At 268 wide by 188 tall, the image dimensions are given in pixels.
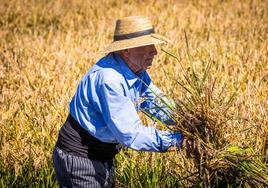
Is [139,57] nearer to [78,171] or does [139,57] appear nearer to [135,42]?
[135,42]

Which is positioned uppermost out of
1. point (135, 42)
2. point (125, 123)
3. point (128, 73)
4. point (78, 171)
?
point (135, 42)

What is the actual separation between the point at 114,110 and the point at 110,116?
0.03m

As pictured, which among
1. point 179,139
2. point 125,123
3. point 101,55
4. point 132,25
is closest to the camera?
point 125,123

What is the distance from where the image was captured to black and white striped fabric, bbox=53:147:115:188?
8.25ft

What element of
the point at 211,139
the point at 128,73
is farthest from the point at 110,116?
the point at 211,139

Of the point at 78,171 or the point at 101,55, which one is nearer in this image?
the point at 78,171

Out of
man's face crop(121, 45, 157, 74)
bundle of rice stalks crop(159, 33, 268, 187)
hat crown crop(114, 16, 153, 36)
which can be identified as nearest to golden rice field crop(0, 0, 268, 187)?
bundle of rice stalks crop(159, 33, 268, 187)

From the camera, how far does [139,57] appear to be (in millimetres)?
2520

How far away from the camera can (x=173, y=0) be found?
9.73m

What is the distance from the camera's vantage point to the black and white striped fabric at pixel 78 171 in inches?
99.0

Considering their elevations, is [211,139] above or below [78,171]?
above

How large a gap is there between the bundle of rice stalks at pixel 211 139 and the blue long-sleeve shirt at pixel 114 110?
9cm

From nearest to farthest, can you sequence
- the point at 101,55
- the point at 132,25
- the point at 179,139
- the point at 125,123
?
1. the point at 125,123
2. the point at 179,139
3. the point at 132,25
4. the point at 101,55

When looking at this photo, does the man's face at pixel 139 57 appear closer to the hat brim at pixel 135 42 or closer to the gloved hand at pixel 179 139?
the hat brim at pixel 135 42
